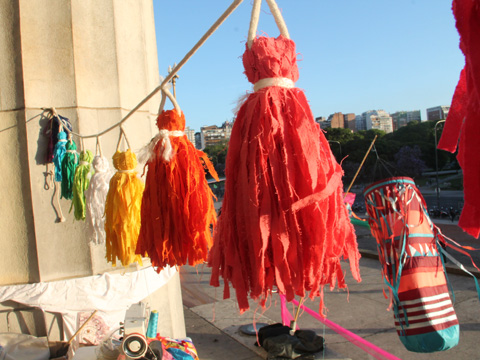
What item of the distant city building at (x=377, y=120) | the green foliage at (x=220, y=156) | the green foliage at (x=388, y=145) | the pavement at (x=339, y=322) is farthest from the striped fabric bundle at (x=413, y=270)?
the distant city building at (x=377, y=120)

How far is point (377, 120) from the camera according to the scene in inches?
2063

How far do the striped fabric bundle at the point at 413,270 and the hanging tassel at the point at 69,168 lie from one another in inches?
81.3

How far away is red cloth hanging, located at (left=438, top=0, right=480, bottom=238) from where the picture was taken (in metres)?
0.66

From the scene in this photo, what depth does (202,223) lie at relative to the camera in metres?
1.58

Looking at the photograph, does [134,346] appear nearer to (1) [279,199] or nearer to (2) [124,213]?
(2) [124,213]

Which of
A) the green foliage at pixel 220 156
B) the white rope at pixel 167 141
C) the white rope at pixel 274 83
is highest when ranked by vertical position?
the white rope at pixel 274 83

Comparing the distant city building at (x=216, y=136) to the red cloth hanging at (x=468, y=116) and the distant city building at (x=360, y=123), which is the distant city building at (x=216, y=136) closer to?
the red cloth hanging at (x=468, y=116)

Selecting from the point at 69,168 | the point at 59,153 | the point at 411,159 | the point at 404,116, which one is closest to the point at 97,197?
the point at 69,168

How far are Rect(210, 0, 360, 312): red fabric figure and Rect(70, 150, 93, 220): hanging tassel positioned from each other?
1817 millimetres

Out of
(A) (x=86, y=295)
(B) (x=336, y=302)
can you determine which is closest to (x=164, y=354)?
(A) (x=86, y=295)

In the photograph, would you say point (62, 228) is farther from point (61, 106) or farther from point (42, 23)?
point (42, 23)

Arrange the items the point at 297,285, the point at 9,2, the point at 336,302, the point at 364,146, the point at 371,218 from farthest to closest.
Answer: the point at 364,146 < the point at 336,302 < the point at 9,2 < the point at 371,218 < the point at 297,285

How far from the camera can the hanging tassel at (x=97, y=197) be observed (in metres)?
2.35

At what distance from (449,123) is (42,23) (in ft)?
10.3
